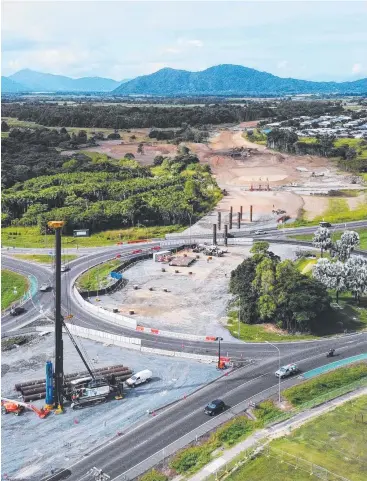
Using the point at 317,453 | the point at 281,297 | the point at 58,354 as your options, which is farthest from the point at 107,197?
the point at 317,453

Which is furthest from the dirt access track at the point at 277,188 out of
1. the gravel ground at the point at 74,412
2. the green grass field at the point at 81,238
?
the gravel ground at the point at 74,412

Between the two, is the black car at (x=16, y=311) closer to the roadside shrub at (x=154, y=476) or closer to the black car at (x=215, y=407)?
the black car at (x=215, y=407)

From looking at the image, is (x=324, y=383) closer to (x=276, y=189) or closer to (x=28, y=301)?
(x=28, y=301)

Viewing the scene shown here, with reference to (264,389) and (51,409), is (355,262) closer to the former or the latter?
(264,389)

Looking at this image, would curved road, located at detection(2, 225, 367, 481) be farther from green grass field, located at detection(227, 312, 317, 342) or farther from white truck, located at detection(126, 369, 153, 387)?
white truck, located at detection(126, 369, 153, 387)

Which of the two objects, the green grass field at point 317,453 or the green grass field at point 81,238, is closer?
the green grass field at point 317,453

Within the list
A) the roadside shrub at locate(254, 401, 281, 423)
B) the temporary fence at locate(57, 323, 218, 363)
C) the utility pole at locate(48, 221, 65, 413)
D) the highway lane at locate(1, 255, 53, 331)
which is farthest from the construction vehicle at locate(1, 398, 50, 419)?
the highway lane at locate(1, 255, 53, 331)

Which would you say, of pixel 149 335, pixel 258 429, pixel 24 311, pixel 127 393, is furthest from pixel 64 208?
pixel 258 429
